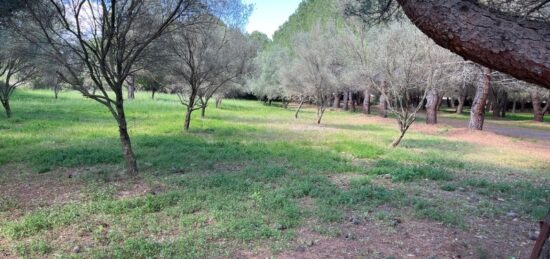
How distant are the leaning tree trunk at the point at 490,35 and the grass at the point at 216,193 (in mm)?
2973

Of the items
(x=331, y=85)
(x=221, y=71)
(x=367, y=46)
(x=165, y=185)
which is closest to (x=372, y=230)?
(x=165, y=185)

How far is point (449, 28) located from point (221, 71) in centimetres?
1688

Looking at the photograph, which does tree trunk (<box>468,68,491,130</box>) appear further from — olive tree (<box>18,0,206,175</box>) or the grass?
olive tree (<box>18,0,206,175</box>)

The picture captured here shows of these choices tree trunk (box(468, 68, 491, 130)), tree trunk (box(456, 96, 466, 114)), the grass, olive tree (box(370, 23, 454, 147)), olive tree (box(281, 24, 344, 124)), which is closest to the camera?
the grass

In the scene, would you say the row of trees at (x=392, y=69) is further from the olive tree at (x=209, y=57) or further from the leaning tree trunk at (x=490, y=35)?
the olive tree at (x=209, y=57)

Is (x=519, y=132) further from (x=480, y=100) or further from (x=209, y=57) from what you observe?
(x=209, y=57)

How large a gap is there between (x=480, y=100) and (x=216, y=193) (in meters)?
17.3

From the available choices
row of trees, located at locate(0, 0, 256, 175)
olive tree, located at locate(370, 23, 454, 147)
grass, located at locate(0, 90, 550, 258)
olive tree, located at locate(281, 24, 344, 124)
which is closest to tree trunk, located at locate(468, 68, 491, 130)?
olive tree, located at locate(370, 23, 454, 147)

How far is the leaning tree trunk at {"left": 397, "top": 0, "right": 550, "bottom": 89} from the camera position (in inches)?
96.7

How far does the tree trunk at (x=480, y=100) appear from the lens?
18798 millimetres

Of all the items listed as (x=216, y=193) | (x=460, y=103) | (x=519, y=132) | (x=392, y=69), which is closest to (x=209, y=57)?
(x=392, y=69)

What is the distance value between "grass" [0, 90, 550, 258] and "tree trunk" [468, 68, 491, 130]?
6.79m

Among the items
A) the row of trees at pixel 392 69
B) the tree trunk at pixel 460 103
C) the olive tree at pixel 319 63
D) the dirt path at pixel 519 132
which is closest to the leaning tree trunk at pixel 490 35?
the row of trees at pixel 392 69

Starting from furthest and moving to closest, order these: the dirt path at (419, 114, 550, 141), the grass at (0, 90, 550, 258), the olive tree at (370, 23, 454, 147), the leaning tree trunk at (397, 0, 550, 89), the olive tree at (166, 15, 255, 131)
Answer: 1. the dirt path at (419, 114, 550, 141)
2. the olive tree at (166, 15, 255, 131)
3. the olive tree at (370, 23, 454, 147)
4. the grass at (0, 90, 550, 258)
5. the leaning tree trunk at (397, 0, 550, 89)
